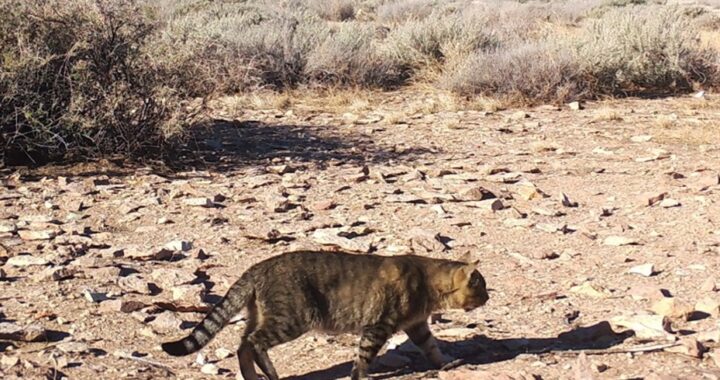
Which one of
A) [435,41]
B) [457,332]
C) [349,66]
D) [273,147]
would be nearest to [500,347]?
[457,332]

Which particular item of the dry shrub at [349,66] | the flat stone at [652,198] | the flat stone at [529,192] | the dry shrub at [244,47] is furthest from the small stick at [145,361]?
the dry shrub at [349,66]

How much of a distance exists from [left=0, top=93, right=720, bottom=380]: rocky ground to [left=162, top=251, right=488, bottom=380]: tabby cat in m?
0.34

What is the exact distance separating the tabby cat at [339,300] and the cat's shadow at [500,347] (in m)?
0.24

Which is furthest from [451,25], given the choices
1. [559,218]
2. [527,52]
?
[559,218]

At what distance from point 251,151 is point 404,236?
3.64 m

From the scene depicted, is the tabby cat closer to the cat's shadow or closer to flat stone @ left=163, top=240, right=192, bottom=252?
the cat's shadow

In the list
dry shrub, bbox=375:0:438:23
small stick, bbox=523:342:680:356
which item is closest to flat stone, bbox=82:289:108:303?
small stick, bbox=523:342:680:356

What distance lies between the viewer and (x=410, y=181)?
381 inches

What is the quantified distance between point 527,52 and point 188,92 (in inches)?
252

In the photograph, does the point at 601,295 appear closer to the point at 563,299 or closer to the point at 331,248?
the point at 563,299

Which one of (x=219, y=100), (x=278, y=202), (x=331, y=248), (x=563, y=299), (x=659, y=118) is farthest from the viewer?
(x=219, y=100)

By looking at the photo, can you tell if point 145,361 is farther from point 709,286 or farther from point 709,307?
point 709,286

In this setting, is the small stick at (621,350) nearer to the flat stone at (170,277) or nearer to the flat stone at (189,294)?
the flat stone at (189,294)

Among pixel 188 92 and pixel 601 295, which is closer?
pixel 601 295
